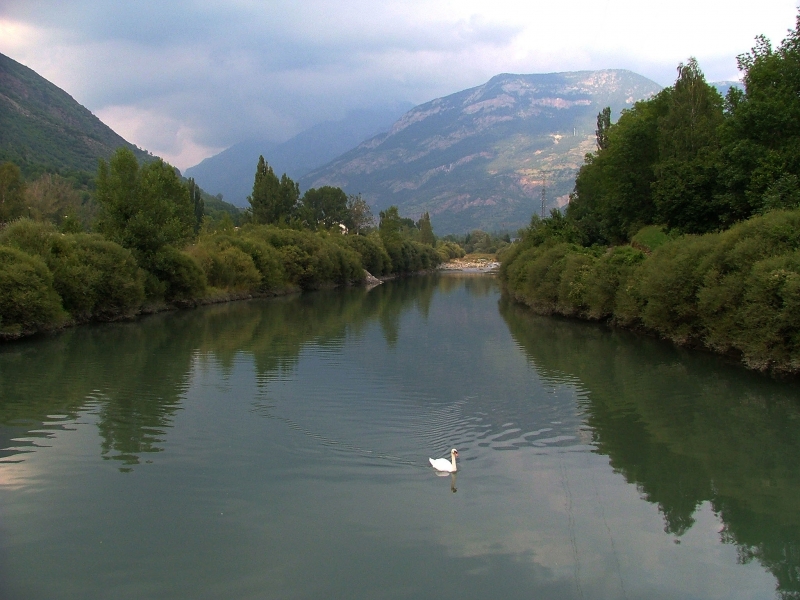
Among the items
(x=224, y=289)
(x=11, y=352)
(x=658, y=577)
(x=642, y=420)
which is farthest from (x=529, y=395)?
(x=224, y=289)

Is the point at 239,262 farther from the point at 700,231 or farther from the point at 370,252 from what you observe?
the point at 370,252

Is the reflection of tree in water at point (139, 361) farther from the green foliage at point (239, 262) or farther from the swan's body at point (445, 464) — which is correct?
the green foliage at point (239, 262)

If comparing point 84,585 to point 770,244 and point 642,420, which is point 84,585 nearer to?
point 642,420

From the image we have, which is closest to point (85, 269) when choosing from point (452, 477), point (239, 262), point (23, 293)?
point (23, 293)

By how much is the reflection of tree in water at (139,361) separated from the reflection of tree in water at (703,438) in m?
10.3

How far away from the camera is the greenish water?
9.70 metres

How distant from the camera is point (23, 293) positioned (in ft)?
102

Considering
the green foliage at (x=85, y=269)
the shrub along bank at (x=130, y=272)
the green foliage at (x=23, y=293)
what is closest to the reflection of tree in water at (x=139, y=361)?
the green foliage at (x=23, y=293)

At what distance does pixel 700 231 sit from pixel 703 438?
26744mm

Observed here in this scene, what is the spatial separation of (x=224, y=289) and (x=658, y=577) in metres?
54.0

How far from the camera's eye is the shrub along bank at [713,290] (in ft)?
73.8

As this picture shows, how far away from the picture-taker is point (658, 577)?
384 inches

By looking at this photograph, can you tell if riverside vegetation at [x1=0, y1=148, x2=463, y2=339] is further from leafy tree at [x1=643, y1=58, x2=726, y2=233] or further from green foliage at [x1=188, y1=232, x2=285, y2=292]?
leafy tree at [x1=643, y1=58, x2=726, y2=233]

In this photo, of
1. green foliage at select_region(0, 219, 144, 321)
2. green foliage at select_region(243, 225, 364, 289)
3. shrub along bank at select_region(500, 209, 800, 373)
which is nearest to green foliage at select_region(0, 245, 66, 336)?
green foliage at select_region(0, 219, 144, 321)
